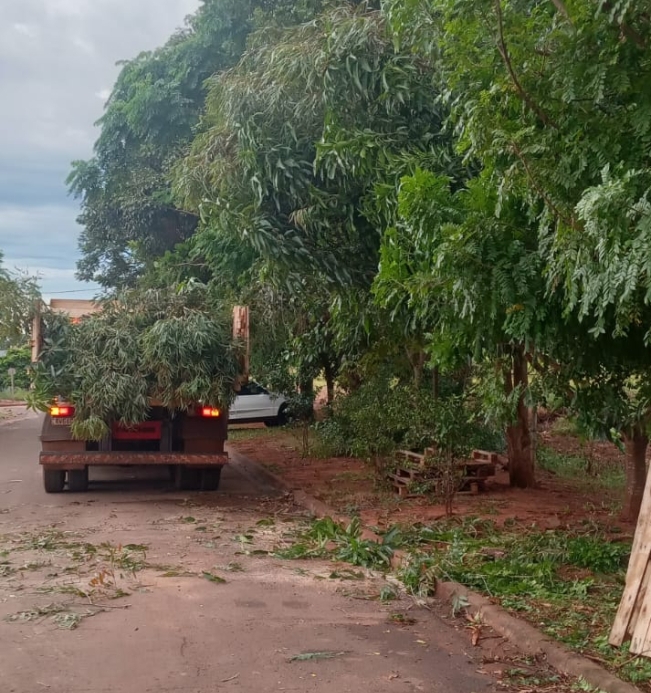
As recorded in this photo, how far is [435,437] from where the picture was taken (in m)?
9.70

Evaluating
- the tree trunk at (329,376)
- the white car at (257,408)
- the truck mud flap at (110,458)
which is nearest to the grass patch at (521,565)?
the truck mud flap at (110,458)

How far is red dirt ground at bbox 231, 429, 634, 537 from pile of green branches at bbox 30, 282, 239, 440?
7.80ft

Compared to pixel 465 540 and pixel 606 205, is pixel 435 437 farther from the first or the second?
pixel 606 205

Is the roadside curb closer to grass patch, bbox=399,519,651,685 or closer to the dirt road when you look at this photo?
grass patch, bbox=399,519,651,685

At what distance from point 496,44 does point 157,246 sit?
689 inches

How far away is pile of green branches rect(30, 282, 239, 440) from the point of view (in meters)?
10.0

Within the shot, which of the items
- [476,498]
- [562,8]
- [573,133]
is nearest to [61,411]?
[476,498]

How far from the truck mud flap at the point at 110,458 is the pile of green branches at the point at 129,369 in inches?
20.7

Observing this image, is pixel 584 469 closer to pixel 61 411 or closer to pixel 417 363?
pixel 417 363

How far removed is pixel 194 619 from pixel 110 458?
204 inches

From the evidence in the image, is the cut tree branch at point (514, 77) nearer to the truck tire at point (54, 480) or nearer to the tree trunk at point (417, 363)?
the tree trunk at point (417, 363)

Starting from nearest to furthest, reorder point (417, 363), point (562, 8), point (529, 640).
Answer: point (562, 8) < point (529, 640) < point (417, 363)

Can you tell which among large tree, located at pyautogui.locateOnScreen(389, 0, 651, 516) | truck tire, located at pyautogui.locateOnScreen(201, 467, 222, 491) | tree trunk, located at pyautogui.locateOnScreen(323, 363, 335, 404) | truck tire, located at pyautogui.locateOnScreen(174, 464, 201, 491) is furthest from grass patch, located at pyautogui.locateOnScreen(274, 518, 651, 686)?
tree trunk, located at pyautogui.locateOnScreen(323, 363, 335, 404)

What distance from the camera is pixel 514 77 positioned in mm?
5031
